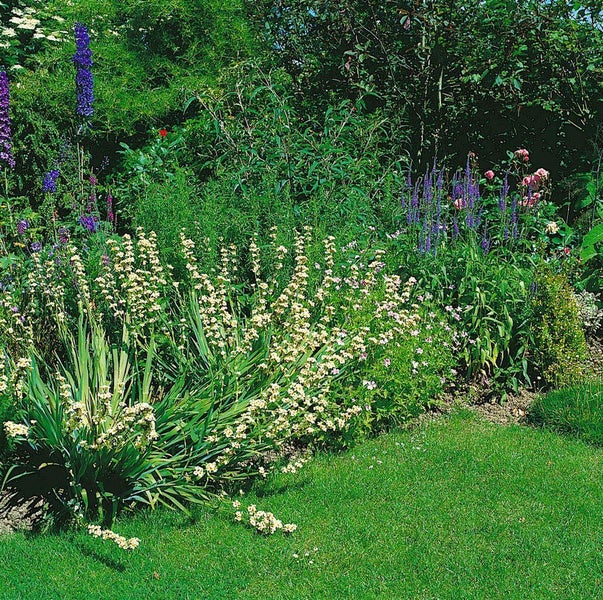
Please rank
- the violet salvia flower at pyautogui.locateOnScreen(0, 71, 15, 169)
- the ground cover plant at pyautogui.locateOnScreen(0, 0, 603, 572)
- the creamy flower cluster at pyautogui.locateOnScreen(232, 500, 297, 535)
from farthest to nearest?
the violet salvia flower at pyautogui.locateOnScreen(0, 71, 15, 169) → the ground cover plant at pyautogui.locateOnScreen(0, 0, 603, 572) → the creamy flower cluster at pyautogui.locateOnScreen(232, 500, 297, 535)

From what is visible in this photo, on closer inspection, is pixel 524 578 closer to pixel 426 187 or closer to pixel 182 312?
pixel 182 312

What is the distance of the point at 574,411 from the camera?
487 centimetres

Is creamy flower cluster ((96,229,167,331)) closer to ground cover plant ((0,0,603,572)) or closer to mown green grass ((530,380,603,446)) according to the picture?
ground cover plant ((0,0,603,572))

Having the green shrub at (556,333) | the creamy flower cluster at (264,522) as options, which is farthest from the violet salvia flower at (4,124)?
the green shrub at (556,333)

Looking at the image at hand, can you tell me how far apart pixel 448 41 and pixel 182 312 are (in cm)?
413

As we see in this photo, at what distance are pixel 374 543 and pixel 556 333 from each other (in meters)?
2.44

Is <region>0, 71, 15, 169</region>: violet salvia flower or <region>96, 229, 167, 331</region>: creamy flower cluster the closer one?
<region>96, 229, 167, 331</region>: creamy flower cluster

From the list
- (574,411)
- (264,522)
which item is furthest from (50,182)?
(574,411)

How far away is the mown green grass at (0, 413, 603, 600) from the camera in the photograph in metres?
3.25

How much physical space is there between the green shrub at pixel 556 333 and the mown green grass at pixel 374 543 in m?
1.06

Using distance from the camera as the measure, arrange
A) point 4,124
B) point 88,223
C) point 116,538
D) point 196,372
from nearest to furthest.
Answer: point 116,538, point 196,372, point 4,124, point 88,223

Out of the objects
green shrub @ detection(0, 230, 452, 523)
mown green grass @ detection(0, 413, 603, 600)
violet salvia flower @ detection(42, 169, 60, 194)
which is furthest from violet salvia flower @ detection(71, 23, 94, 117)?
mown green grass @ detection(0, 413, 603, 600)

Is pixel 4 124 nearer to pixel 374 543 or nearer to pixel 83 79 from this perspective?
pixel 83 79

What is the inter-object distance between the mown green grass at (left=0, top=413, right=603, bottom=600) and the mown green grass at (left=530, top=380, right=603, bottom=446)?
376mm
